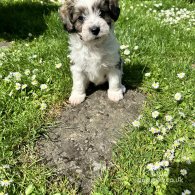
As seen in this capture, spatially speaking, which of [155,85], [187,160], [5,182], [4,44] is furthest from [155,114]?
[4,44]

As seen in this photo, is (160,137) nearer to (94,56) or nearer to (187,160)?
(187,160)

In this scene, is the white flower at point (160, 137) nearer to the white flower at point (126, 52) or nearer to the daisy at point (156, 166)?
the daisy at point (156, 166)

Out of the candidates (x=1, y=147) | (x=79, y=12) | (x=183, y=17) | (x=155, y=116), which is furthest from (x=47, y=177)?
(x=183, y=17)

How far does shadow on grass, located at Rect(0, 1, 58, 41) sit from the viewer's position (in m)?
7.56

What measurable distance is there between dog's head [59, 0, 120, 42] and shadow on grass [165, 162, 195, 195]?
1765 mm

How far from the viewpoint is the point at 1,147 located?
13.9 feet

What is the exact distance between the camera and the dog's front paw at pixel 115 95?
204 inches

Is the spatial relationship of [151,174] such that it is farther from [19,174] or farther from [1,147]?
[1,147]

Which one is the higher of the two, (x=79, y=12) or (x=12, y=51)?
(x=79, y=12)

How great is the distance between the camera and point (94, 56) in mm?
4797

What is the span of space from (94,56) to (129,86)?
1016mm

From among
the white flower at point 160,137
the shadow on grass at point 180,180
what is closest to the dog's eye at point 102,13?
the white flower at point 160,137

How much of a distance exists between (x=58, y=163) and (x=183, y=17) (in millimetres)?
5386

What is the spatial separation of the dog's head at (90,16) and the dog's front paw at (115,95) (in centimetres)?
100
